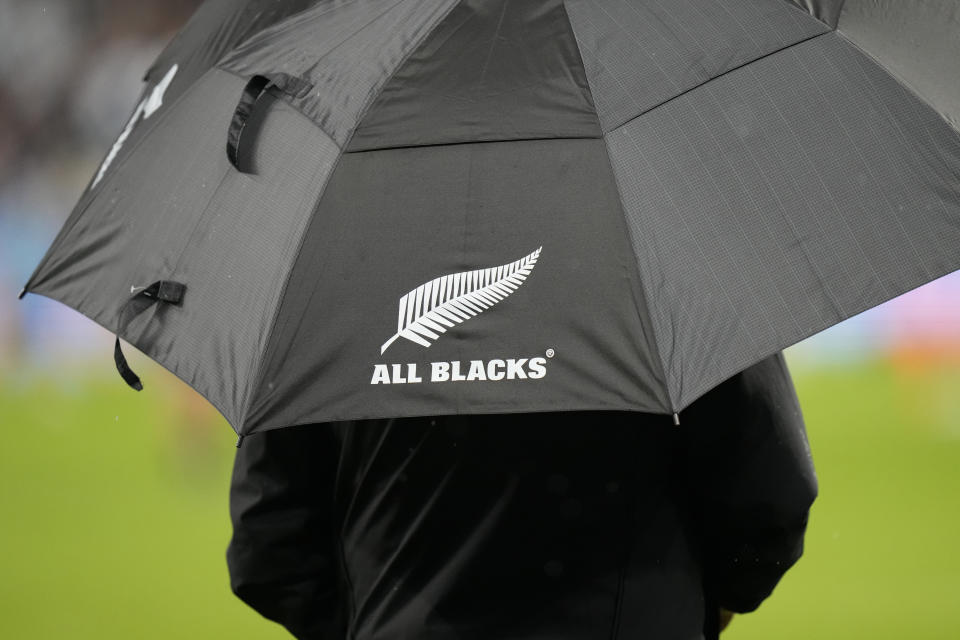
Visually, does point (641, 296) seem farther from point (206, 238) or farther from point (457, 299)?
point (206, 238)

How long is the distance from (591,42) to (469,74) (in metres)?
0.18

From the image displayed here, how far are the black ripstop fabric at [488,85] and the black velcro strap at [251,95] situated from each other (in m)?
0.17

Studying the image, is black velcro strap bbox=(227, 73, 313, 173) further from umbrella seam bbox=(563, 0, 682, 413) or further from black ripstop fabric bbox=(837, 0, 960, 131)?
black ripstop fabric bbox=(837, 0, 960, 131)

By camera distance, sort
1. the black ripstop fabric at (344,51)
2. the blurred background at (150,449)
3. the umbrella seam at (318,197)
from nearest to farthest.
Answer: the umbrella seam at (318,197), the black ripstop fabric at (344,51), the blurred background at (150,449)

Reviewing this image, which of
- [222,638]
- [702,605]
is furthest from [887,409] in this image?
[702,605]

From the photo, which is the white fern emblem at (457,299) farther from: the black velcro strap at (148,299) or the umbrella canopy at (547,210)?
the black velcro strap at (148,299)

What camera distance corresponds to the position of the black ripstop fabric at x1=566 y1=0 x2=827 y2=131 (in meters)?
1.76

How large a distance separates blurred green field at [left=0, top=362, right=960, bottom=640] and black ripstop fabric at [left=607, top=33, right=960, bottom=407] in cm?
377

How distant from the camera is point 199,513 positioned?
A: 6.98 meters

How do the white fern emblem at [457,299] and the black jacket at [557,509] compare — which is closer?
the white fern emblem at [457,299]

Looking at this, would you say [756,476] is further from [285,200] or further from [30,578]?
[30,578]

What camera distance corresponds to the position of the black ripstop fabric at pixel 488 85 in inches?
69.3

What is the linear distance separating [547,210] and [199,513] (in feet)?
18.6

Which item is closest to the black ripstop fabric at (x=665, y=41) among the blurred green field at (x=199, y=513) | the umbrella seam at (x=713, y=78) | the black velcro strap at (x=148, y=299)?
the umbrella seam at (x=713, y=78)
